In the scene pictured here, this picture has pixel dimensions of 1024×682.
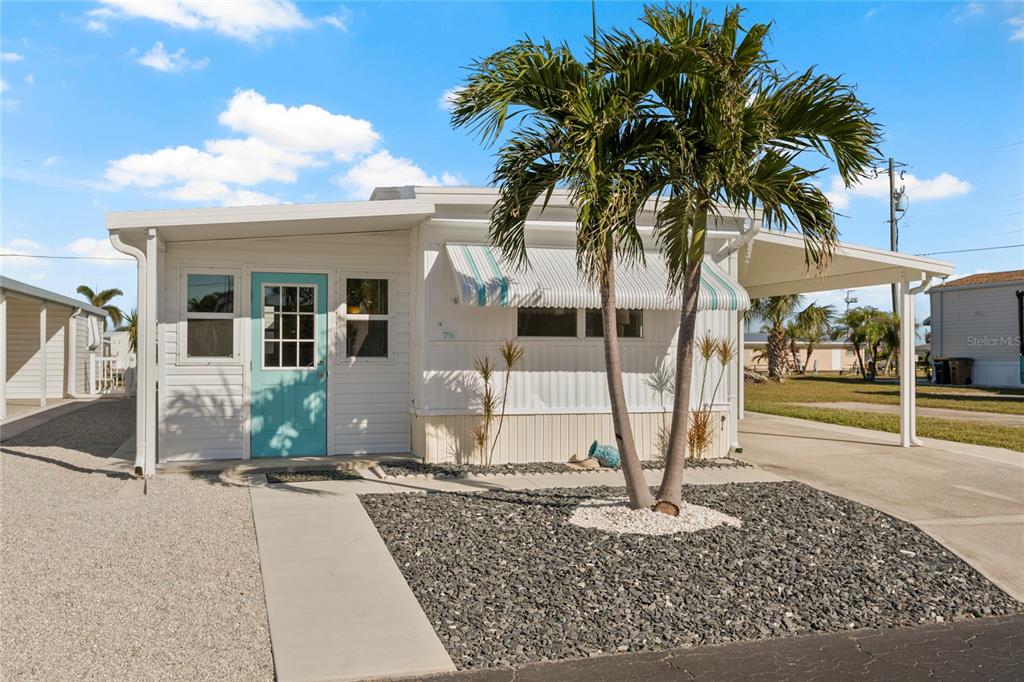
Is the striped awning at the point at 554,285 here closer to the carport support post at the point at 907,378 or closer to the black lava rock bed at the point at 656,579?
the black lava rock bed at the point at 656,579

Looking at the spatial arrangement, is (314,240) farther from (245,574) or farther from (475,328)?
(245,574)

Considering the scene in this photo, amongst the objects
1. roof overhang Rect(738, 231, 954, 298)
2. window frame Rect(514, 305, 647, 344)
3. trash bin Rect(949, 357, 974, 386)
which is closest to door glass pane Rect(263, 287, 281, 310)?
window frame Rect(514, 305, 647, 344)

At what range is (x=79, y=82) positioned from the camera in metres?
12.7

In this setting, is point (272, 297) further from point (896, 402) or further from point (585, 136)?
point (896, 402)

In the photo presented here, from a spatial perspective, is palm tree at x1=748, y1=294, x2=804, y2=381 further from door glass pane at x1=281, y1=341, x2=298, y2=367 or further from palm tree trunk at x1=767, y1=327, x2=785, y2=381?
door glass pane at x1=281, y1=341, x2=298, y2=367

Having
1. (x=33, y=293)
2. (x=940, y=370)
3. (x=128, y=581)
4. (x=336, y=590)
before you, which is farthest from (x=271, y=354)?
(x=940, y=370)

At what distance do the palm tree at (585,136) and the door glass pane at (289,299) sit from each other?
13.0 ft

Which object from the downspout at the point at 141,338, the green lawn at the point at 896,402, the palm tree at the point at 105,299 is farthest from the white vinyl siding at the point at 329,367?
the palm tree at the point at 105,299

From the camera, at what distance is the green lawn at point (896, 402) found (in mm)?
13117

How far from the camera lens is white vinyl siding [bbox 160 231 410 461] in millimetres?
9211

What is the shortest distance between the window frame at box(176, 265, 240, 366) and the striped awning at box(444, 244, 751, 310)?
8.49 feet

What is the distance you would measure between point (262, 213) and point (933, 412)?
51.8 ft

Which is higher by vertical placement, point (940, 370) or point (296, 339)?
point (296, 339)

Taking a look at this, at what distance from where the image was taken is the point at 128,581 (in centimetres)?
514
